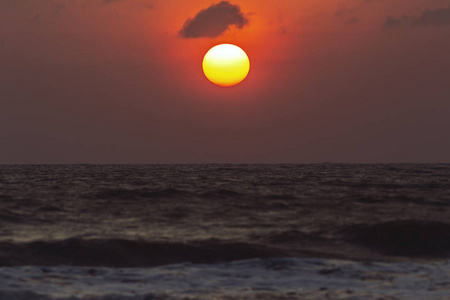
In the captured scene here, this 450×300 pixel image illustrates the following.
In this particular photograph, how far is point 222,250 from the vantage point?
40.4 feet

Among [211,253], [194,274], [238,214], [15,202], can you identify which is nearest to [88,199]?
[15,202]

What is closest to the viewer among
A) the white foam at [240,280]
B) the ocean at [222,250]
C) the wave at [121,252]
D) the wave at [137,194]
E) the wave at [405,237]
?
the white foam at [240,280]

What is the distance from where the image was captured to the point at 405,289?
8.88 m

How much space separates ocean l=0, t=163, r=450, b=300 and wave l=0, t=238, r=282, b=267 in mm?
23

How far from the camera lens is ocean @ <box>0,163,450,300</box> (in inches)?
350

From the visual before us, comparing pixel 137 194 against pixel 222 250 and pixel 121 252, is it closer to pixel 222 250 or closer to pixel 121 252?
pixel 121 252

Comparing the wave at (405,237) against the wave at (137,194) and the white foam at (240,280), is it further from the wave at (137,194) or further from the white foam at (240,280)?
the wave at (137,194)

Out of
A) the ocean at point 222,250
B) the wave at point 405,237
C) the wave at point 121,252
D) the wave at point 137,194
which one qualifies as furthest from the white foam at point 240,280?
the wave at point 137,194

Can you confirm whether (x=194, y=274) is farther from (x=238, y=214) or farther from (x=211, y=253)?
(x=238, y=214)

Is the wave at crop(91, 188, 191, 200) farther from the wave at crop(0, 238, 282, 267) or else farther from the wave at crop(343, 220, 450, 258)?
the wave at crop(343, 220, 450, 258)

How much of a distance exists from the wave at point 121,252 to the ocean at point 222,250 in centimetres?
2

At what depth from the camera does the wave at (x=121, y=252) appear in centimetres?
1125

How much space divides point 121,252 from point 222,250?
229 centimetres

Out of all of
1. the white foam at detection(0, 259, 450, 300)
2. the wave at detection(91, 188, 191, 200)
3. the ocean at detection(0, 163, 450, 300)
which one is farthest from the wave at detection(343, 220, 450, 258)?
the wave at detection(91, 188, 191, 200)
